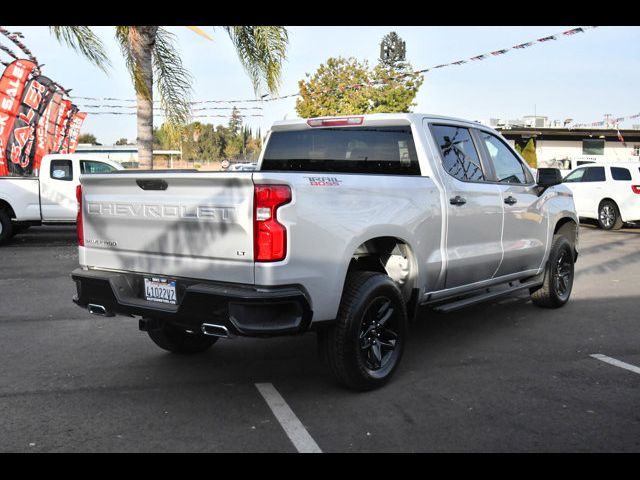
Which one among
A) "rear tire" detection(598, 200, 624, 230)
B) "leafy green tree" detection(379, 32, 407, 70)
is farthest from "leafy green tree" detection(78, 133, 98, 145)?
"rear tire" detection(598, 200, 624, 230)

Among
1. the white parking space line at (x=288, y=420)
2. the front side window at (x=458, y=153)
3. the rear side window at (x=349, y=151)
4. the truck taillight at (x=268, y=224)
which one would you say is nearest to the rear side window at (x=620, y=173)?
the front side window at (x=458, y=153)

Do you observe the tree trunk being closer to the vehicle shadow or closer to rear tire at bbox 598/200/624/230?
the vehicle shadow

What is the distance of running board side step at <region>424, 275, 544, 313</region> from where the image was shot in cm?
534

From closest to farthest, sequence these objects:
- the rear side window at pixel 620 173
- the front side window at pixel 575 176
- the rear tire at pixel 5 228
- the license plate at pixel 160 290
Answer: the license plate at pixel 160 290
the rear tire at pixel 5 228
the rear side window at pixel 620 173
the front side window at pixel 575 176

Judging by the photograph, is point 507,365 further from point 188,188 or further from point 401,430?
point 188,188

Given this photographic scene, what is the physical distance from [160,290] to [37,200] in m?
10.3

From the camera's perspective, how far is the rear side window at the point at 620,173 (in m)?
15.5

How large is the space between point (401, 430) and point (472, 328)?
2809 mm

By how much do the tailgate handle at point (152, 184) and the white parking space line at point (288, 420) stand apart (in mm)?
1584

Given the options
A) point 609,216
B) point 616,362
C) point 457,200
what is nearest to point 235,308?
point 457,200

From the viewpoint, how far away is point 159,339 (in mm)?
5387

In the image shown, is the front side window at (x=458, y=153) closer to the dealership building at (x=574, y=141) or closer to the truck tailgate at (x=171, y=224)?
the truck tailgate at (x=171, y=224)

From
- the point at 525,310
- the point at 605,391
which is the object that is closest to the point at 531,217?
the point at 525,310

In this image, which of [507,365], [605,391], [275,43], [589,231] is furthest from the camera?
[589,231]
